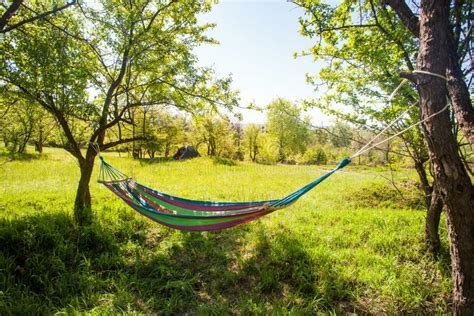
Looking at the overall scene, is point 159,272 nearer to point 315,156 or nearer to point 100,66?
point 100,66

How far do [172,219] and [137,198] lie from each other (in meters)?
0.80

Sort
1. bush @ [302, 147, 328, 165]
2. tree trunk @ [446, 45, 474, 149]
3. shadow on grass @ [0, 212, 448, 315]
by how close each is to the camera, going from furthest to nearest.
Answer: bush @ [302, 147, 328, 165] → shadow on grass @ [0, 212, 448, 315] → tree trunk @ [446, 45, 474, 149]

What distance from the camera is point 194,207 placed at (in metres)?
2.75

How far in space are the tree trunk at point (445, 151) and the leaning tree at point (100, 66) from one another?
2430 mm

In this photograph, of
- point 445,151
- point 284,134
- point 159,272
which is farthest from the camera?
point 284,134

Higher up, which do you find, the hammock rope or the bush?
the bush

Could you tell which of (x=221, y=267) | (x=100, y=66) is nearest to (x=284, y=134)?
(x=100, y=66)

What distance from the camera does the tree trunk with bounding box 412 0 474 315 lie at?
1424mm

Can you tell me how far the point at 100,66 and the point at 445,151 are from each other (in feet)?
13.9

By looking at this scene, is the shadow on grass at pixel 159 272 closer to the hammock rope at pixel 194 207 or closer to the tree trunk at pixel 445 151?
the hammock rope at pixel 194 207

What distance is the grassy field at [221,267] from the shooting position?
2.03m

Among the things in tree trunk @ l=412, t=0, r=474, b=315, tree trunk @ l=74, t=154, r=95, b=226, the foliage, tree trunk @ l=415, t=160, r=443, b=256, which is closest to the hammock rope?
tree trunk @ l=74, t=154, r=95, b=226

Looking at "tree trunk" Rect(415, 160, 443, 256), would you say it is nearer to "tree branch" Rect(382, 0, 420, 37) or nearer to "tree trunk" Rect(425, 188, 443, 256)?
"tree trunk" Rect(425, 188, 443, 256)

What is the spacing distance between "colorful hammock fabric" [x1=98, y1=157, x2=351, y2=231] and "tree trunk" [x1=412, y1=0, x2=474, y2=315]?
2.10ft
